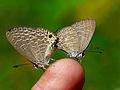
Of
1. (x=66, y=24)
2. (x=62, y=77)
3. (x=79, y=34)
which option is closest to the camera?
(x=62, y=77)

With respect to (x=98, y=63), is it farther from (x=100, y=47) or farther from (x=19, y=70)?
(x=19, y=70)

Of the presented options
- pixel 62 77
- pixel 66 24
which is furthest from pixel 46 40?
pixel 66 24

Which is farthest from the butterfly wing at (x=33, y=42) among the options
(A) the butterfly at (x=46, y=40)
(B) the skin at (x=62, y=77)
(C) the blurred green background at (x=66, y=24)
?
(C) the blurred green background at (x=66, y=24)

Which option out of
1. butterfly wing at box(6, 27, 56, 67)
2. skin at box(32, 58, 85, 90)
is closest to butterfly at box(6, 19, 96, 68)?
butterfly wing at box(6, 27, 56, 67)

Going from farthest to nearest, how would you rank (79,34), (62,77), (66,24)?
(66,24) → (79,34) → (62,77)

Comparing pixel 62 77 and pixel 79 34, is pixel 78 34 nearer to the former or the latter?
pixel 79 34
